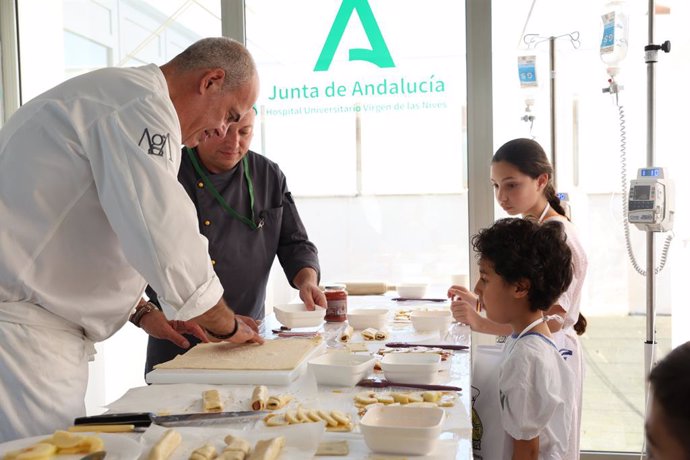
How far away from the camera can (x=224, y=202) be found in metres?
2.74

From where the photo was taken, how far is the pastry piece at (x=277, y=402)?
4.77 ft

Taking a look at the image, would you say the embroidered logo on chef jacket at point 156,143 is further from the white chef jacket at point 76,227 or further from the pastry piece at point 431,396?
the pastry piece at point 431,396

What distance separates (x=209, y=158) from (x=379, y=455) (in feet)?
5.94

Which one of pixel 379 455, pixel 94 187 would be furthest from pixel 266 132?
pixel 379 455

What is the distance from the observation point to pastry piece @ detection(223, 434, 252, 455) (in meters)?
1.16

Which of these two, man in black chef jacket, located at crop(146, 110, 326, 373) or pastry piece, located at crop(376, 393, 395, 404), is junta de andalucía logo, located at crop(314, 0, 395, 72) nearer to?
man in black chef jacket, located at crop(146, 110, 326, 373)

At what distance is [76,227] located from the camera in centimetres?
166

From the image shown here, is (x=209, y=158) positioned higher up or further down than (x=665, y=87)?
further down

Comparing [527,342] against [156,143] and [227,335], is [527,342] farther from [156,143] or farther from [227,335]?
[156,143]

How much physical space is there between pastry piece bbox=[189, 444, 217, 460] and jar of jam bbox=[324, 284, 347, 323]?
4.54 ft

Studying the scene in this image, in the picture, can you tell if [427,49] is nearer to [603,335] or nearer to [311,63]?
[311,63]

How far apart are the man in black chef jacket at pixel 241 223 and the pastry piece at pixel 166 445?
4.60 ft

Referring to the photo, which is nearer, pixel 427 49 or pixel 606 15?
pixel 606 15

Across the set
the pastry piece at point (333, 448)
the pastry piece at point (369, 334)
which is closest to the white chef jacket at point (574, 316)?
the pastry piece at point (369, 334)
